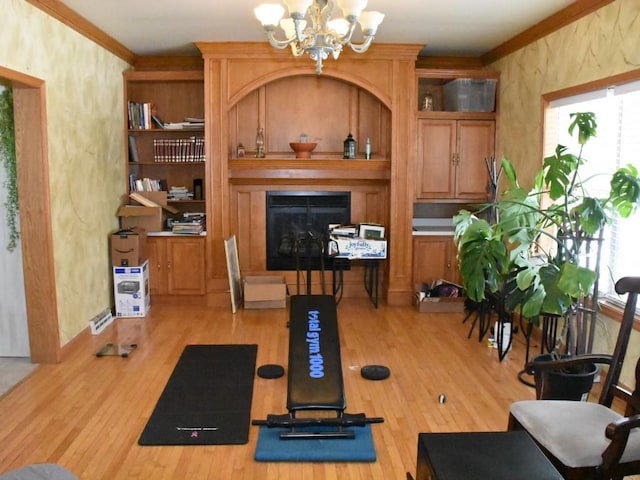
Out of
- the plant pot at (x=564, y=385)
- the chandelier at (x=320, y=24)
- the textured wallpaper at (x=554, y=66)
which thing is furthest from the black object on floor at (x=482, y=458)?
the textured wallpaper at (x=554, y=66)

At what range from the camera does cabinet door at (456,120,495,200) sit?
6.19 m

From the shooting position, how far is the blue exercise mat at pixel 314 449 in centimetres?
304

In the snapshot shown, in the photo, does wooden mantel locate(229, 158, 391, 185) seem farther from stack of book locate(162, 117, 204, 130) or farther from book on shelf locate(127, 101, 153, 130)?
book on shelf locate(127, 101, 153, 130)

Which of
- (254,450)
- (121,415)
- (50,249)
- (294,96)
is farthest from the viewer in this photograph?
(294,96)

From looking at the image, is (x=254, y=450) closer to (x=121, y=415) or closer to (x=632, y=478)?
(x=121, y=415)

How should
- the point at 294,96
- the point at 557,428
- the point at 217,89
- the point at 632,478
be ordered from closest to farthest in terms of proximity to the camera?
the point at 557,428 < the point at 632,478 < the point at 217,89 < the point at 294,96

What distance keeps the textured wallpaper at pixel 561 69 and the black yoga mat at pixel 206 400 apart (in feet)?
8.61

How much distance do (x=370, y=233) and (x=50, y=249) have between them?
10.1 feet

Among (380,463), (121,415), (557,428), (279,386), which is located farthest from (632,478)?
(121,415)

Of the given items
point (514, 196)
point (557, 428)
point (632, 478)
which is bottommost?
point (632, 478)

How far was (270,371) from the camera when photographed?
4.24m

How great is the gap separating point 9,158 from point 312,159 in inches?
114

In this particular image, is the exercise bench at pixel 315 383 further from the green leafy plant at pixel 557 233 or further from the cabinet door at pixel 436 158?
the cabinet door at pixel 436 158

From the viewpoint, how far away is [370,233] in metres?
6.05
